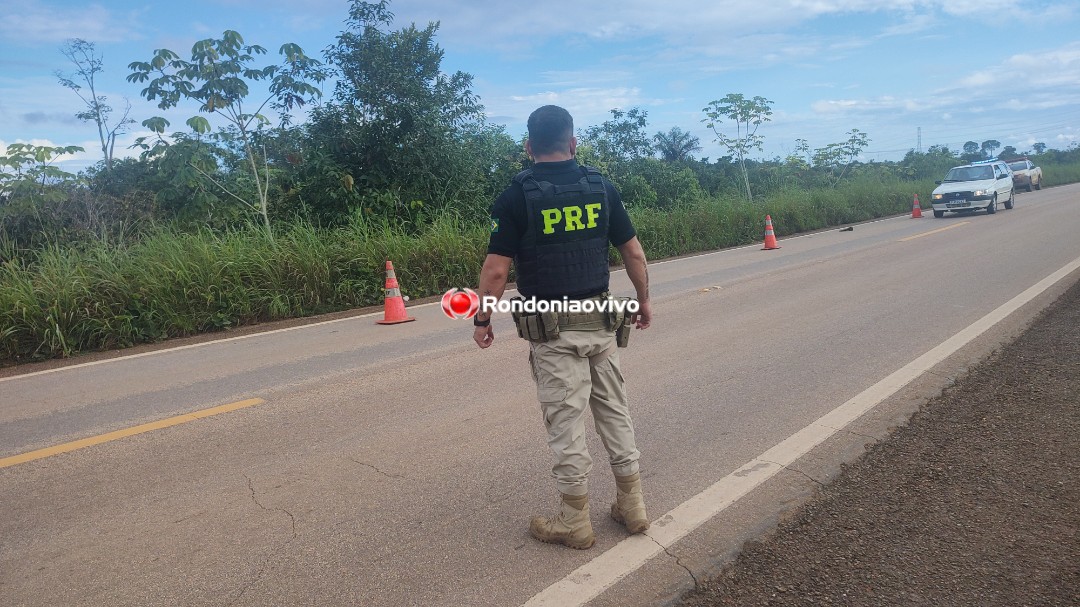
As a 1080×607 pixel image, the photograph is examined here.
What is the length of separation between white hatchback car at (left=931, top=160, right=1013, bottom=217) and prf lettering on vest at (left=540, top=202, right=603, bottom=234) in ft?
78.5

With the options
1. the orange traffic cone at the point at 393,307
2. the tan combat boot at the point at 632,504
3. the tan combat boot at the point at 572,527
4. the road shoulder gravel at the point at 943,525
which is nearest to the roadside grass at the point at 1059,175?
the orange traffic cone at the point at 393,307

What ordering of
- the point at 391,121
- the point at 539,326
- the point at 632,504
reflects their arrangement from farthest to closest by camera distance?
the point at 391,121, the point at 632,504, the point at 539,326

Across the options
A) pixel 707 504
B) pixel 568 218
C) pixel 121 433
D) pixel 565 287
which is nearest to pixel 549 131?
pixel 568 218

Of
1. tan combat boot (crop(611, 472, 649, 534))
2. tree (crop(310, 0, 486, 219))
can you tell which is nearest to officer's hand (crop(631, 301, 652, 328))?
tan combat boot (crop(611, 472, 649, 534))

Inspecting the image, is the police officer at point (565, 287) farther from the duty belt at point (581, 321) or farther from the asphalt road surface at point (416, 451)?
the asphalt road surface at point (416, 451)

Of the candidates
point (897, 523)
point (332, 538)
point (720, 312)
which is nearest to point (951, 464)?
point (897, 523)

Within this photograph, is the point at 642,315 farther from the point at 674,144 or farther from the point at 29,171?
the point at 674,144

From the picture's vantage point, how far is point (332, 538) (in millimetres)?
3613

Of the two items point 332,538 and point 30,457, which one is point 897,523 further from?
point 30,457

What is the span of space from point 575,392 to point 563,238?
0.68m

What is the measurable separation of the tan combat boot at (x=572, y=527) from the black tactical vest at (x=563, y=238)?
0.93 metres

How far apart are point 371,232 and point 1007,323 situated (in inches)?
393

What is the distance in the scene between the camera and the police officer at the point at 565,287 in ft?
11.1

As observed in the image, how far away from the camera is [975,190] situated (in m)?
23.5
